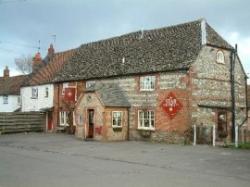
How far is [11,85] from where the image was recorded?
61375 mm

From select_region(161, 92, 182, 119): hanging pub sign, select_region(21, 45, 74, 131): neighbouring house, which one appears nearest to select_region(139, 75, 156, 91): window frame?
select_region(161, 92, 182, 119): hanging pub sign

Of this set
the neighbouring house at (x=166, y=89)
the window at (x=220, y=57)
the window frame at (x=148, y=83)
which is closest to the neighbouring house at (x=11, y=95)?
the neighbouring house at (x=166, y=89)

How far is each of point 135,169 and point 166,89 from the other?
49.5 feet

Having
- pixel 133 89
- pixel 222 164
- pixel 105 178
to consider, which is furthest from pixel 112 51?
pixel 105 178

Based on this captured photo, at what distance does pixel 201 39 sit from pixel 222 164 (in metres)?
14.6

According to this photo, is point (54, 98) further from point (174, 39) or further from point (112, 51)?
point (174, 39)

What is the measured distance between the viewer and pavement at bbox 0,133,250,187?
1382 centimetres

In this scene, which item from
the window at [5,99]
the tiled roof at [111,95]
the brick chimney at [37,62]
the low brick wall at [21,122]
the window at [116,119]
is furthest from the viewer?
the window at [5,99]

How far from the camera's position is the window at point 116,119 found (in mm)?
34031

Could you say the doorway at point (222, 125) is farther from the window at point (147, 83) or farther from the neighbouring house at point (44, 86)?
the neighbouring house at point (44, 86)

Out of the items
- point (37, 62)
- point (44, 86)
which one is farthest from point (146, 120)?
point (37, 62)

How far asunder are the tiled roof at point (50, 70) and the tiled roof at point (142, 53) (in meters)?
2.28

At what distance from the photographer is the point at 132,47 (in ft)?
124

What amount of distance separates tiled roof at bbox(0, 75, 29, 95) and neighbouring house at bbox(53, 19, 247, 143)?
24042 mm
